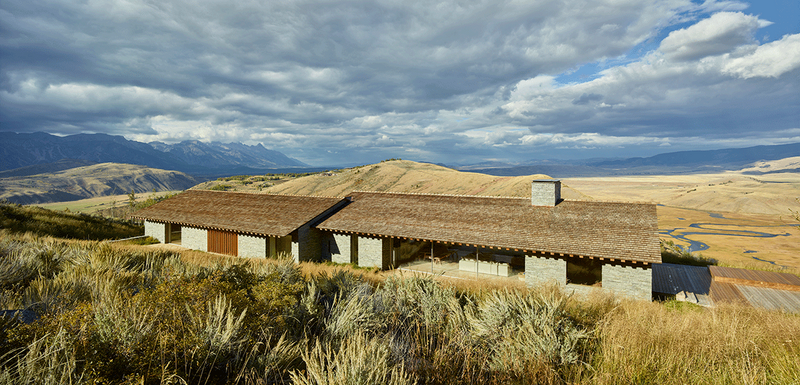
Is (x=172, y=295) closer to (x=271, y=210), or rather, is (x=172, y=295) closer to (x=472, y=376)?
(x=472, y=376)

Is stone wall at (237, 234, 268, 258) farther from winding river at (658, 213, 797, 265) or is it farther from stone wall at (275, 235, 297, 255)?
winding river at (658, 213, 797, 265)

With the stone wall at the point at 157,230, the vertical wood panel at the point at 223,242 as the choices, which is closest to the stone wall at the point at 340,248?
the vertical wood panel at the point at 223,242

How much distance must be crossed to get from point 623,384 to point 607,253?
11323 mm

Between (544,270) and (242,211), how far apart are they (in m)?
19.7

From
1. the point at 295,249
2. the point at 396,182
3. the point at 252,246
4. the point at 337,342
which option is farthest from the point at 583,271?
the point at 396,182

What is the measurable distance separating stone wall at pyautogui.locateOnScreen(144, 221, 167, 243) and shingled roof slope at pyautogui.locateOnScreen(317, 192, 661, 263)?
1487 cm

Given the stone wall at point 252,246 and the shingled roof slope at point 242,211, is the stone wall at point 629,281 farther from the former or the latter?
Answer: the stone wall at point 252,246

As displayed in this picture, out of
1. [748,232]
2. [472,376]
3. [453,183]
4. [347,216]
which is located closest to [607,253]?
[472,376]

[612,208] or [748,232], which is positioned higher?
[612,208]

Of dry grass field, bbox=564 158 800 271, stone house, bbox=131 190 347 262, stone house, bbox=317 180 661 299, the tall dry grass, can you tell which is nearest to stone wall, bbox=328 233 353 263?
stone house, bbox=317 180 661 299

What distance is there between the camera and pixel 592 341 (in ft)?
18.0

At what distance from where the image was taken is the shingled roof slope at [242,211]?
21.0 metres

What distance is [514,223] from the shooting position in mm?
17609

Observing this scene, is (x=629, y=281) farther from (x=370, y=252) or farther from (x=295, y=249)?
(x=295, y=249)
